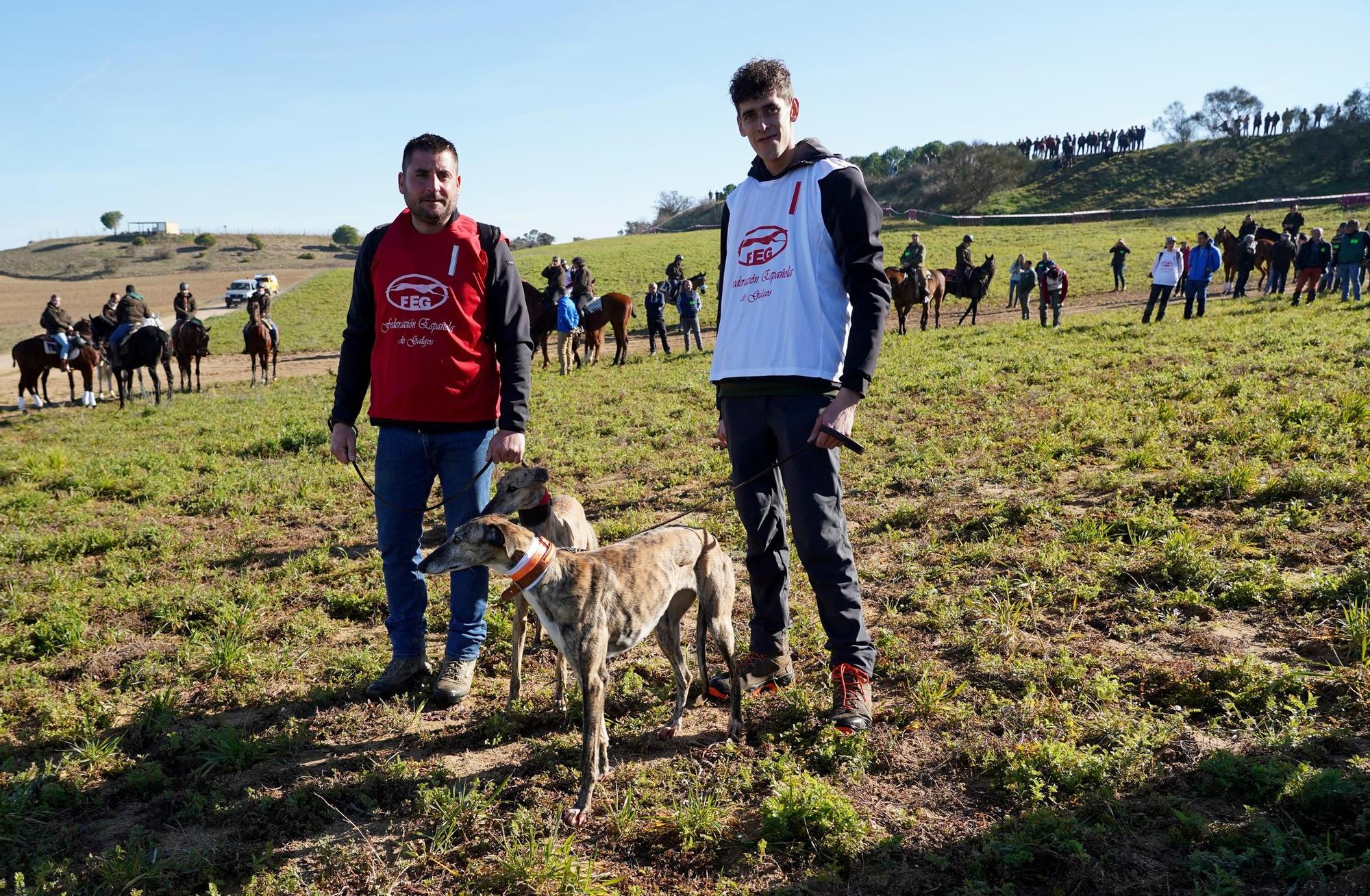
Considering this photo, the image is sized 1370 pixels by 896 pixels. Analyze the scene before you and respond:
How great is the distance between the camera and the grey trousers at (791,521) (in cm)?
377

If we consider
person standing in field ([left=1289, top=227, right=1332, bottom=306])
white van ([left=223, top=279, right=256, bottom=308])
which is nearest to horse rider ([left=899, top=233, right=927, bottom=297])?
person standing in field ([left=1289, top=227, right=1332, bottom=306])

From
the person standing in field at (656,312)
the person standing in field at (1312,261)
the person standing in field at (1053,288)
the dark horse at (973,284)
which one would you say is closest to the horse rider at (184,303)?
the person standing in field at (656,312)

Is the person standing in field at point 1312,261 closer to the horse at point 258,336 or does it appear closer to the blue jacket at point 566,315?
the blue jacket at point 566,315

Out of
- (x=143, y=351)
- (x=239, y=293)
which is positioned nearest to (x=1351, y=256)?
(x=143, y=351)

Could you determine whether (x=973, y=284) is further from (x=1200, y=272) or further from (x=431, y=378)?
(x=431, y=378)

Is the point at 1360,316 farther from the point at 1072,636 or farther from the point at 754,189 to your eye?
the point at 754,189

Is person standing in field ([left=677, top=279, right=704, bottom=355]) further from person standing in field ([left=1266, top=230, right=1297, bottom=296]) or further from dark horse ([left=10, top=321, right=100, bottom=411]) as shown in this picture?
person standing in field ([left=1266, top=230, right=1297, bottom=296])

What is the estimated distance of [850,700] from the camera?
12.6 feet

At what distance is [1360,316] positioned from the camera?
14375 millimetres

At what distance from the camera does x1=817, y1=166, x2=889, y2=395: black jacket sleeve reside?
11.8ft

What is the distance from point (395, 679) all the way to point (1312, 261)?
22377 millimetres

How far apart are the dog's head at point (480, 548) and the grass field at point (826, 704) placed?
3.33 ft

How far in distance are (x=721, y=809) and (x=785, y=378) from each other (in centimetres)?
192

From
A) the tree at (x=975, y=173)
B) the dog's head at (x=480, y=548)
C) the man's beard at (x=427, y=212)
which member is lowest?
the dog's head at (x=480, y=548)
